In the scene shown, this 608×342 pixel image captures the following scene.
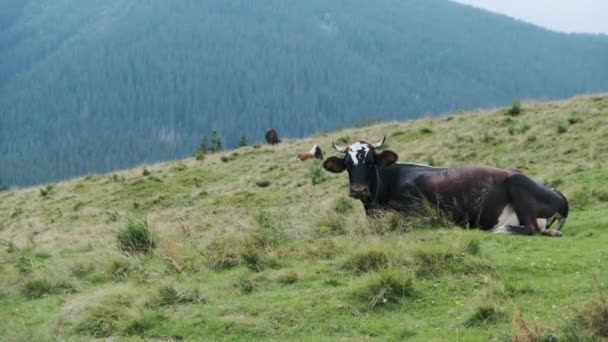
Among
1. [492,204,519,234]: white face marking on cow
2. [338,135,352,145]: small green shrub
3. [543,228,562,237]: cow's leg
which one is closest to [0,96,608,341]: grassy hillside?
[543,228,562,237]: cow's leg

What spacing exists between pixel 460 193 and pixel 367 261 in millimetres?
3420

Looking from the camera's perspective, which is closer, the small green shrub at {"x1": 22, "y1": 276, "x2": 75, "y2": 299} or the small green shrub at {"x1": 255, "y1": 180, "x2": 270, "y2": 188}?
the small green shrub at {"x1": 22, "y1": 276, "x2": 75, "y2": 299}

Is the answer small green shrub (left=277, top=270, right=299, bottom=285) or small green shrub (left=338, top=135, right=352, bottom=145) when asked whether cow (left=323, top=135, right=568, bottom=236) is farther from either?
small green shrub (left=338, top=135, right=352, bottom=145)

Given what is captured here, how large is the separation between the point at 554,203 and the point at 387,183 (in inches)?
119

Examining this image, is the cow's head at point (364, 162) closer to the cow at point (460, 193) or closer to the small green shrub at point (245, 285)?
the cow at point (460, 193)

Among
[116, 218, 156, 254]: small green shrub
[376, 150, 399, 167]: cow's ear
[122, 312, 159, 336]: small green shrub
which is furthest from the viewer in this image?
[376, 150, 399, 167]: cow's ear

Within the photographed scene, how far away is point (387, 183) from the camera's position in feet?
42.7

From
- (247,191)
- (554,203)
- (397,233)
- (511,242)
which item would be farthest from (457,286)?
(247,191)

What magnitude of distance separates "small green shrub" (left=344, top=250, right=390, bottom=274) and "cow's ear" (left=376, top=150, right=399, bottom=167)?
409 centimetres

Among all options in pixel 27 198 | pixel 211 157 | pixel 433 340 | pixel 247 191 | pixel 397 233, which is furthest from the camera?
pixel 211 157

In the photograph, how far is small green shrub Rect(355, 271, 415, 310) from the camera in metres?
7.94

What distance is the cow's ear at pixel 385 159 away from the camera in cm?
1306

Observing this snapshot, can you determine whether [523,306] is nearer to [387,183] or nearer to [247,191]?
[387,183]

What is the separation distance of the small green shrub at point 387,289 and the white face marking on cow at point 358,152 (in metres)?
4.85
